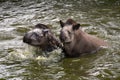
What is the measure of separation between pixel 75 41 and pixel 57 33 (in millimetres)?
2698

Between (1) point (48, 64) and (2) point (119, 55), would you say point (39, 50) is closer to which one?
(1) point (48, 64)

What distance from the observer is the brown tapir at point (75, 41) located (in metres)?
9.09

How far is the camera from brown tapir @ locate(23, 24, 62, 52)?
917 centimetres

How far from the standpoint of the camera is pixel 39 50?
959cm

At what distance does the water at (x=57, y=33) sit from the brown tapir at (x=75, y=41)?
0.19m

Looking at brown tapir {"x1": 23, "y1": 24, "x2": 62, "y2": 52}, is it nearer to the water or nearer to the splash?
the splash

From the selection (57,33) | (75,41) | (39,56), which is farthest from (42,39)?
(57,33)

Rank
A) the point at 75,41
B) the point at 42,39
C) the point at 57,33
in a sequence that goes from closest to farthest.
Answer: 1. the point at 42,39
2. the point at 75,41
3. the point at 57,33

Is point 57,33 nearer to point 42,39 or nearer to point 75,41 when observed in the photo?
point 75,41

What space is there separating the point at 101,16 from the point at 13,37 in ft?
13.4

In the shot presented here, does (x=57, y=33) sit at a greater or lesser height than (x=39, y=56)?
lesser

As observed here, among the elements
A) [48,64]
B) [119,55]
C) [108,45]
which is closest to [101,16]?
[108,45]

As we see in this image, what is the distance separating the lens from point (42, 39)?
9.38 m

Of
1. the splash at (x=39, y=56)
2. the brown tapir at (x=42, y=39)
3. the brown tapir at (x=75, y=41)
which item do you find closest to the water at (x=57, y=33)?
the splash at (x=39, y=56)
